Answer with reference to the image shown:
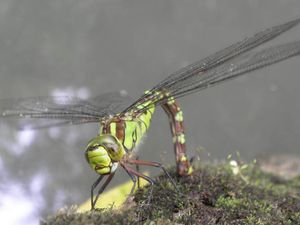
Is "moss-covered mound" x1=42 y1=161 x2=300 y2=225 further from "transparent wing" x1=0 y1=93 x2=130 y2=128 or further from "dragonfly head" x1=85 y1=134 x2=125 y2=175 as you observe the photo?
"transparent wing" x1=0 y1=93 x2=130 y2=128

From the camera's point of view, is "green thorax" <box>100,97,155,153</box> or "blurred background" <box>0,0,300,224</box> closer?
"green thorax" <box>100,97,155,153</box>

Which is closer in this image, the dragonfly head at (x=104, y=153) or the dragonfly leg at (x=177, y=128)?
the dragonfly head at (x=104, y=153)

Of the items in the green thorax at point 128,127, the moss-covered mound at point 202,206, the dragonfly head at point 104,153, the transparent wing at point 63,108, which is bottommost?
the moss-covered mound at point 202,206

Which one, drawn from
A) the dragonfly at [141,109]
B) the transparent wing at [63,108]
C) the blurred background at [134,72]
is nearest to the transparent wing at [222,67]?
the dragonfly at [141,109]

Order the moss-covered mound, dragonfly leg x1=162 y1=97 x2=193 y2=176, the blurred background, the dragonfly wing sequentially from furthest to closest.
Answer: the blurred background
dragonfly leg x1=162 y1=97 x2=193 y2=176
the dragonfly wing
the moss-covered mound

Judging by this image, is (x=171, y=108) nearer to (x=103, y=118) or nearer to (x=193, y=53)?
(x=103, y=118)

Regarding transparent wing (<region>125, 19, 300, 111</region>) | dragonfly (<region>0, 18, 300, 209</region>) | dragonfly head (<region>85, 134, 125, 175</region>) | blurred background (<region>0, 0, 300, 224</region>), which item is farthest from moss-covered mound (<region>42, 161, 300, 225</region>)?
blurred background (<region>0, 0, 300, 224</region>)

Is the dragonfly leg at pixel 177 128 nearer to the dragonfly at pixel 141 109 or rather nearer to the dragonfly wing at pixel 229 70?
the dragonfly at pixel 141 109
